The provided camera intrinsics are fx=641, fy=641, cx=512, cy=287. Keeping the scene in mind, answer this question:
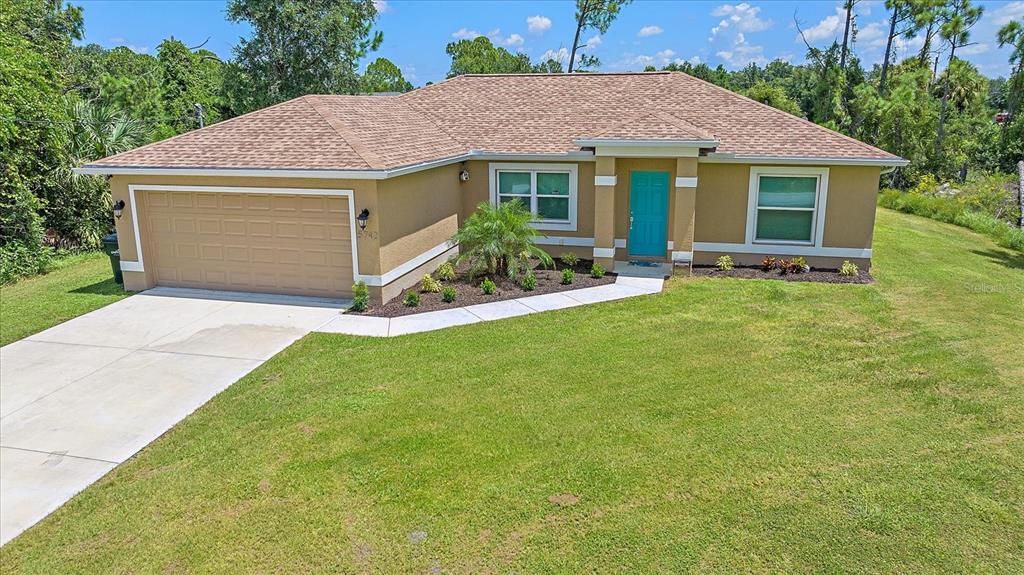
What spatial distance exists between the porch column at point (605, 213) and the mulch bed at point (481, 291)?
0.44 m

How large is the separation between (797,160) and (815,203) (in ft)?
4.02

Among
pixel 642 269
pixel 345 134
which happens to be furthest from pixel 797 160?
pixel 345 134

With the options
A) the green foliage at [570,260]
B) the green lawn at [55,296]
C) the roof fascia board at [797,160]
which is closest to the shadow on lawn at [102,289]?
the green lawn at [55,296]

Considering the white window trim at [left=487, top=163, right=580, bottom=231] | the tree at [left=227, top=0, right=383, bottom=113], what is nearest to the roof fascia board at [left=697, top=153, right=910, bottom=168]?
the white window trim at [left=487, top=163, right=580, bottom=231]

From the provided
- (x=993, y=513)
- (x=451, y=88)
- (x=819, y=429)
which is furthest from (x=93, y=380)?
(x=451, y=88)

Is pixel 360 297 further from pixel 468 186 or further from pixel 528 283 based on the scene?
pixel 468 186

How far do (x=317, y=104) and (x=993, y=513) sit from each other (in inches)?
574

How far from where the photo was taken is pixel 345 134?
44.4 feet

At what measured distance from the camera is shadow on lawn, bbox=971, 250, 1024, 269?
16.6 m

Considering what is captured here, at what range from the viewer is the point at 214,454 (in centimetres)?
701

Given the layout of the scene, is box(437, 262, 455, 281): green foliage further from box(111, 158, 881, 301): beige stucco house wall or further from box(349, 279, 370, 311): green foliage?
box(349, 279, 370, 311): green foliage

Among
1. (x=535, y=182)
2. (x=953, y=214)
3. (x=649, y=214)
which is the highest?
(x=535, y=182)

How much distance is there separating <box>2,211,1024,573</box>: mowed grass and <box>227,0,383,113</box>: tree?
2418cm

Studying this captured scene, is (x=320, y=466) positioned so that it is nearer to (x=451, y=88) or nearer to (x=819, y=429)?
(x=819, y=429)
